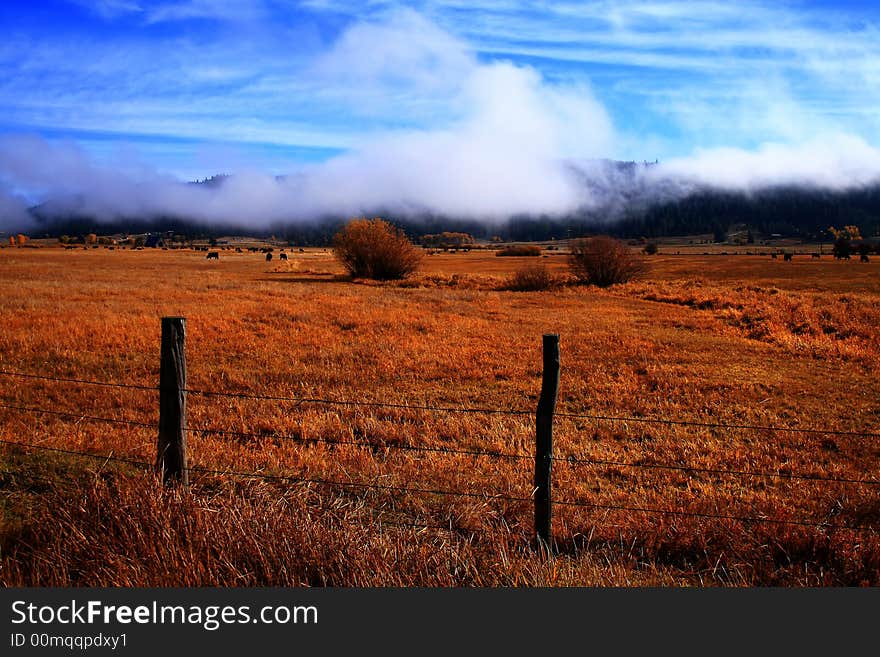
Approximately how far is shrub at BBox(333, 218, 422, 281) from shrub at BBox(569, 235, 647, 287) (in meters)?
15.0

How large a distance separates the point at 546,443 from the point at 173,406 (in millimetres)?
3455

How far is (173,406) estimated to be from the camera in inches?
233

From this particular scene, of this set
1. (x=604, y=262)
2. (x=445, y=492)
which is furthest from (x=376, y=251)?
(x=445, y=492)

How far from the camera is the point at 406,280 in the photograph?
174 feet

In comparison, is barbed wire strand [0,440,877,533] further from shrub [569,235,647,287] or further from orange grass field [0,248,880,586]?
shrub [569,235,647,287]

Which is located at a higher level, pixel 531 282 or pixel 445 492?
pixel 531 282

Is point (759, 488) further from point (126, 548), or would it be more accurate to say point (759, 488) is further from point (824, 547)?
point (126, 548)

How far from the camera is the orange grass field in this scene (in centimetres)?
491

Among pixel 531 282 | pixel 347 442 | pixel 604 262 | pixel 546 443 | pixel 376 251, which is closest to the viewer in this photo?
pixel 546 443

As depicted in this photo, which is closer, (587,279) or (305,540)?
(305,540)

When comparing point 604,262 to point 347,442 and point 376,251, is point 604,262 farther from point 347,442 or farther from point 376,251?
point 347,442

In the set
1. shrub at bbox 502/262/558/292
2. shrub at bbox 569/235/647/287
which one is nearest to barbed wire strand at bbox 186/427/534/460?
shrub at bbox 502/262/558/292

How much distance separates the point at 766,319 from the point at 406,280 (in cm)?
3195

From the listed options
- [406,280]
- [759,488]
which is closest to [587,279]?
[406,280]
